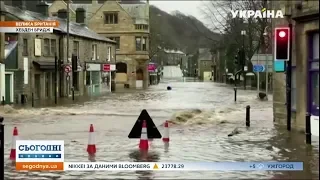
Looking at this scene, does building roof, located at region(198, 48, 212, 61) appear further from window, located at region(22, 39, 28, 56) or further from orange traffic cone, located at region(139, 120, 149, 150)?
window, located at region(22, 39, 28, 56)

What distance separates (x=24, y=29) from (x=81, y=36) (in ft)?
2.85

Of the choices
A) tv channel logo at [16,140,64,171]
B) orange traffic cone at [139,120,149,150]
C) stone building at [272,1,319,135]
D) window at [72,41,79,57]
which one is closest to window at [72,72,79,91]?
window at [72,41,79,57]

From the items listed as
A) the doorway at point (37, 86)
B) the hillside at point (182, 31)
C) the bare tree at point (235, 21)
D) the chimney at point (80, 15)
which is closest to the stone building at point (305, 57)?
the bare tree at point (235, 21)

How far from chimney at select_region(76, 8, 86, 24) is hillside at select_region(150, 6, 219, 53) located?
711 millimetres

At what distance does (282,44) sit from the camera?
7.51 feet

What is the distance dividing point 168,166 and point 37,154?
2.44 feet

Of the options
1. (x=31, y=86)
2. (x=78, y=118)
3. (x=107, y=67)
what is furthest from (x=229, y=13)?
(x=78, y=118)

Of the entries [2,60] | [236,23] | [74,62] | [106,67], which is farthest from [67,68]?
[236,23]

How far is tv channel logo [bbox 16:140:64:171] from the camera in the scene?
2.80m

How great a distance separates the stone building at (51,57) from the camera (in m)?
3.23

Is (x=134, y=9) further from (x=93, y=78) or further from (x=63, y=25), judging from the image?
(x=93, y=78)

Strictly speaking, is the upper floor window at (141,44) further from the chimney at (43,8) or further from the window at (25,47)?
the window at (25,47)

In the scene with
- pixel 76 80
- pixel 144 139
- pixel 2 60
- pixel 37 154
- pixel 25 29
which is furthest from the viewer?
pixel 144 139

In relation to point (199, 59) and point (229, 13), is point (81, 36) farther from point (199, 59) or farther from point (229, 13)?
point (229, 13)
